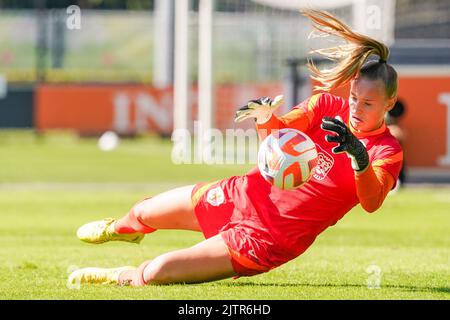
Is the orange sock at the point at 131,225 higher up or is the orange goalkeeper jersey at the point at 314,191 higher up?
the orange goalkeeper jersey at the point at 314,191

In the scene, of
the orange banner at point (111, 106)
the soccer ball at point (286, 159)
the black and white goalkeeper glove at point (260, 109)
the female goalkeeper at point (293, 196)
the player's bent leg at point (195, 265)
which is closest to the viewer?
the black and white goalkeeper glove at point (260, 109)

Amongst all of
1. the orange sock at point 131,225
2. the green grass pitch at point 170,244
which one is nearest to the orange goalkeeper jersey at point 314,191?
the green grass pitch at point 170,244

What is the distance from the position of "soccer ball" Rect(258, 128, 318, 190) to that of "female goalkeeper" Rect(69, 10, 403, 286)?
114mm

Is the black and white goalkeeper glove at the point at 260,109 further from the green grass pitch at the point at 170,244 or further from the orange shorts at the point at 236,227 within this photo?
the green grass pitch at the point at 170,244

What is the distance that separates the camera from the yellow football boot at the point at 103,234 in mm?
9070

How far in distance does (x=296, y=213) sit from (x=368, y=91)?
1.01 metres

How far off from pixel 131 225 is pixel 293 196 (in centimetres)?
135

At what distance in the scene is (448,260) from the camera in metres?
11.1

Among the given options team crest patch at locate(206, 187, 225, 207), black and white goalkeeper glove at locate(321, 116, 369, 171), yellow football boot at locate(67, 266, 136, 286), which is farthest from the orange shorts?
black and white goalkeeper glove at locate(321, 116, 369, 171)

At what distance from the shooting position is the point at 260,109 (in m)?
7.70

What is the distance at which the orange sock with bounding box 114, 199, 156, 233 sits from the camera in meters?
8.91

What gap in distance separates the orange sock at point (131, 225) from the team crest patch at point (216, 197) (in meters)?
0.62

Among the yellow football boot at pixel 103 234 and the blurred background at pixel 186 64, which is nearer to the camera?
the yellow football boot at pixel 103 234
